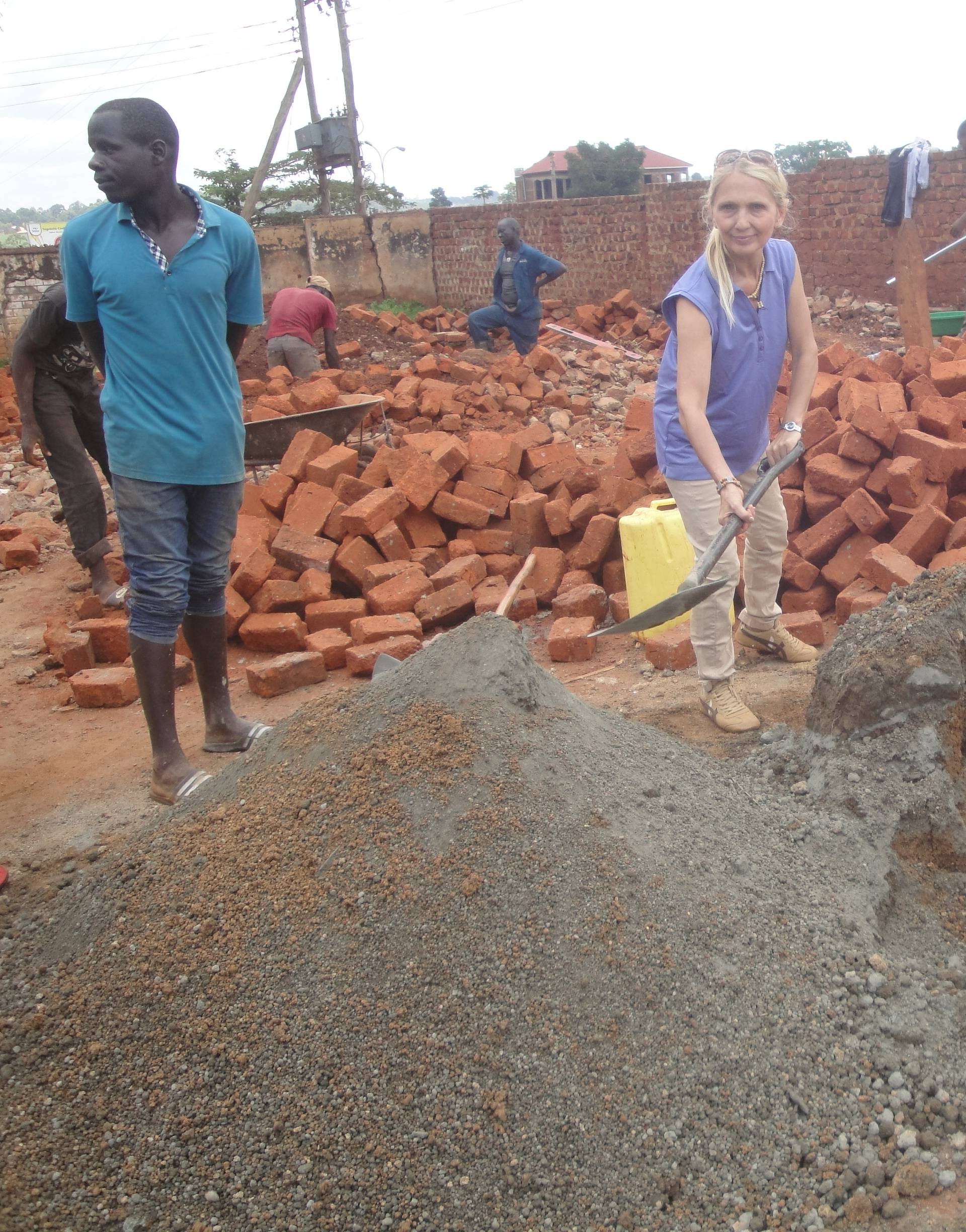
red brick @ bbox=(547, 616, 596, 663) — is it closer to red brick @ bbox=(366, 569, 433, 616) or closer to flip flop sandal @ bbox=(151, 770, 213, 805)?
red brick @ bbox=(366, 569, 433, 616)

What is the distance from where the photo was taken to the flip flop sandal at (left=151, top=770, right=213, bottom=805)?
3.08 metres

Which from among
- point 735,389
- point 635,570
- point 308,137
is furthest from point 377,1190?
point 308,137

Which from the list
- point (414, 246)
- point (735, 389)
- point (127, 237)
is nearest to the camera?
point (127, 237)

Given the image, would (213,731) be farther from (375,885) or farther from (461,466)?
(461,466)

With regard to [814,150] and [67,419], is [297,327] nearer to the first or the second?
[67,419]

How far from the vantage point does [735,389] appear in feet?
10.3

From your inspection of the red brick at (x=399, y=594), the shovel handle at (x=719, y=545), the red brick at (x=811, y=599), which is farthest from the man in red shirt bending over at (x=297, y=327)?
the shovel handle at (x=719, y=545)

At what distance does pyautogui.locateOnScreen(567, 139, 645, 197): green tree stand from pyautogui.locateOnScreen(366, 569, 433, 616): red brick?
32089mm

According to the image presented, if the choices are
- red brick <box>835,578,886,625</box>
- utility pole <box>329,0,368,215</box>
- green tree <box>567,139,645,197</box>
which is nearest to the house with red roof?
green tree <box>567,139,645,197</box>

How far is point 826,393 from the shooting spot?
536cm

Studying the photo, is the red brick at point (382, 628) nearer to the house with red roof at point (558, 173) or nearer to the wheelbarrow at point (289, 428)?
the wheelbarrow at point (289, 428)

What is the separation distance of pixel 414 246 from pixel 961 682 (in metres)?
12.9

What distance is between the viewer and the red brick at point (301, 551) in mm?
5320

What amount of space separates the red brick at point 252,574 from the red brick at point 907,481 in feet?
9.90
